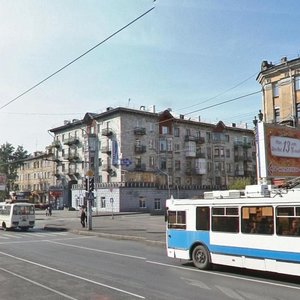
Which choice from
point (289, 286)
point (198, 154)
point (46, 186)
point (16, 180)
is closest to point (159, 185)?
point (198, 154)

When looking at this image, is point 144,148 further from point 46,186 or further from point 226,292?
point 226,292

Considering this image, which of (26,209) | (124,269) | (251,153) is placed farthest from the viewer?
(251,153)

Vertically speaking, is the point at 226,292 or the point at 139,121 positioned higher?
the point at 139,121

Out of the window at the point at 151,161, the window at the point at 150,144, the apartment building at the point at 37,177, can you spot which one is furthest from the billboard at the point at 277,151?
the apartment building at the point at 37,177

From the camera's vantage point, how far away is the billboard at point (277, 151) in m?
26.3

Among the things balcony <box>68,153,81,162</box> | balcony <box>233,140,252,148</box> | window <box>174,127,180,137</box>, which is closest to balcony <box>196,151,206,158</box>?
window <box>174,127,180,137</box>

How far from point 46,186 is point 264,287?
299 feet

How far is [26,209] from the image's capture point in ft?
123

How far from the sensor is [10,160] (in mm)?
112438

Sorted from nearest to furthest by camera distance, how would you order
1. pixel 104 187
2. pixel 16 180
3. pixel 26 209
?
pixel 26 209
pixel 104 187
pixel 16 180

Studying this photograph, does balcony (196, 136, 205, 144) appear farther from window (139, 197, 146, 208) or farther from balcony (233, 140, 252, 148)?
window (139, 197, 146, 208)

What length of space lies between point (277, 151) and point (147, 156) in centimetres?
4914

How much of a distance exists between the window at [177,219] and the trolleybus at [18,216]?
23.4m

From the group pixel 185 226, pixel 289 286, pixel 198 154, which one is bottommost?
pixel 289 286
